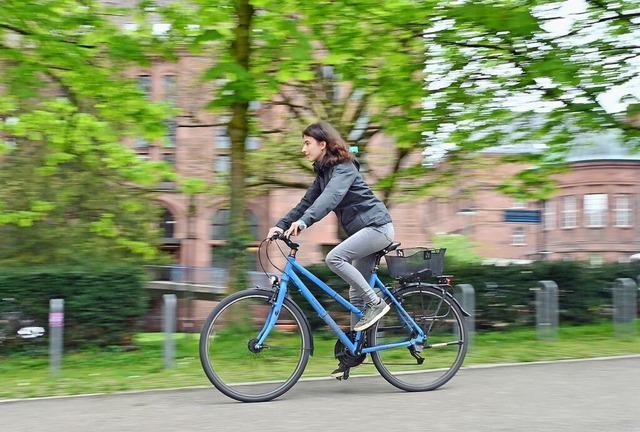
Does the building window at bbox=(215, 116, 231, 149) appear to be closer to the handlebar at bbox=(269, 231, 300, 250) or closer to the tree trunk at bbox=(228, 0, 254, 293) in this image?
the tree trunk at bbox=(228, 0, 254, 293)

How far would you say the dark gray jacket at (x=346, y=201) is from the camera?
625 centimetres

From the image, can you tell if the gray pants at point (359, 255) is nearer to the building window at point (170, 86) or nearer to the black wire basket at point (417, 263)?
the black wire basket at point (417, 263)

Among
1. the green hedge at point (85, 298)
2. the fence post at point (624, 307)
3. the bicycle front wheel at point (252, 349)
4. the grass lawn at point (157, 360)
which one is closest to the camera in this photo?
the bicycle front wheel at point (252, 349)

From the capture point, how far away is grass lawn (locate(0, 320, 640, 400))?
761 centimetres

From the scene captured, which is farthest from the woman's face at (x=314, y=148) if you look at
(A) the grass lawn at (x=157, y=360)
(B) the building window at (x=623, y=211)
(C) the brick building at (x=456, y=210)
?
(B) the building window at (x=623, y=211)

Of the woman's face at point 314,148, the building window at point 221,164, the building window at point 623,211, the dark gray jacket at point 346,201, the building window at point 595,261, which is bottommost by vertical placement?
the building window at point 595,261

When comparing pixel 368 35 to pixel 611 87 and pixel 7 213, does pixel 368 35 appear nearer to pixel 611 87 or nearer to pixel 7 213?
pixel 611 87

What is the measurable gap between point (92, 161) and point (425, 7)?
7285 millimetres

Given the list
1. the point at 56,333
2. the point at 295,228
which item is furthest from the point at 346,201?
the point at 56,333

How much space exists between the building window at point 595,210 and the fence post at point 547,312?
56534 millimetres

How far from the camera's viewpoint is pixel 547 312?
1132 centimetres

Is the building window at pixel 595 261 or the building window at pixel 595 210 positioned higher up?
the building window at pixel 595 210

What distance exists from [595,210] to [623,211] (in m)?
2.04

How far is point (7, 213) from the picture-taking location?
1580cm
